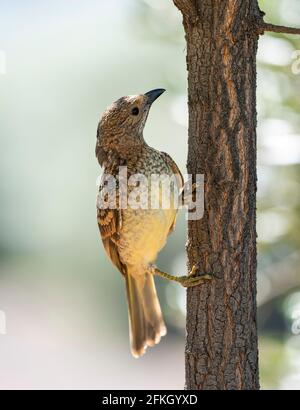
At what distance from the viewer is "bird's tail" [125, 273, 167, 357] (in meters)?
4.89

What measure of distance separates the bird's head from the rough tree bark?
94 centimetres

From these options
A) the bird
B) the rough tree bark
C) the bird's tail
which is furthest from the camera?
the bird's tail

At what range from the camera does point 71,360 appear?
9.40m

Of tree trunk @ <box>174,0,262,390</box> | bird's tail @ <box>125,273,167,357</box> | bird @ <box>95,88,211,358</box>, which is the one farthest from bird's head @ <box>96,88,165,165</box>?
tree trunk @ <box>174,0,262,390</box>

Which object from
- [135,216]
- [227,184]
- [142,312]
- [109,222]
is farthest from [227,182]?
[142,312]

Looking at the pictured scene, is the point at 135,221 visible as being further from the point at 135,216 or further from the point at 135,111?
the point at 135,111

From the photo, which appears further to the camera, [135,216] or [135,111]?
[135,111]

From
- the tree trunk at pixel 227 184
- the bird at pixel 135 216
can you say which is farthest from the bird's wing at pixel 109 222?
the tree trunk at pixel 227 184

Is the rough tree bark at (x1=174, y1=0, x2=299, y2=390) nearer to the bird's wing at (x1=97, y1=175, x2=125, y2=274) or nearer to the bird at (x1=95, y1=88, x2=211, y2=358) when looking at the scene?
the bird at (x1=95, y1=88, x2=211, y2=358)

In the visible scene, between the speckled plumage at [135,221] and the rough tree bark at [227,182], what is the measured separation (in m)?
0.76

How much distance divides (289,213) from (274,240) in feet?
0.61

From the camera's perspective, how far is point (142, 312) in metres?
4.91

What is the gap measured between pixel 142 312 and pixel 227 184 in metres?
1.43

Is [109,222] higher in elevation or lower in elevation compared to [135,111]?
lower
